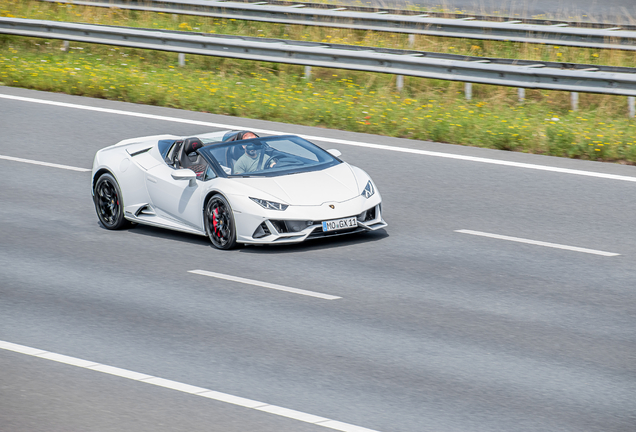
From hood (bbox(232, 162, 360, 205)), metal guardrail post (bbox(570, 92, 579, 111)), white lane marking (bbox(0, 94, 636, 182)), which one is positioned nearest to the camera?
hood (bbox(232, 162, 360, 205))

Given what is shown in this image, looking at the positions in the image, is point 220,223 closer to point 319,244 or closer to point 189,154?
point 319,244

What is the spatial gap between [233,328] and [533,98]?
11081 millimetres

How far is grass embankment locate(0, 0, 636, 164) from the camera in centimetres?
1588

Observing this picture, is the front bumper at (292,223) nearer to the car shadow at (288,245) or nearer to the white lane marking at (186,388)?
the car shadow at (288,245)

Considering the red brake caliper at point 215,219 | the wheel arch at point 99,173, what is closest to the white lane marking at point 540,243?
the red brake caliper at point 215,219

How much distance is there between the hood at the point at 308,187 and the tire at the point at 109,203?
6.20 ft

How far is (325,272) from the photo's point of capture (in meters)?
10.0

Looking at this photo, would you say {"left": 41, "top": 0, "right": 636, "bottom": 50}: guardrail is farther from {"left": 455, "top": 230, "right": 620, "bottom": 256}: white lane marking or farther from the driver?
the driver

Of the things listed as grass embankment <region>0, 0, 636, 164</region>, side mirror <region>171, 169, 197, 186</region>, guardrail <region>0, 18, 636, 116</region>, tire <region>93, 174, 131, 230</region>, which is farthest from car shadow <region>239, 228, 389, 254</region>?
guardrail <region>0, 18, 636, 116</region>

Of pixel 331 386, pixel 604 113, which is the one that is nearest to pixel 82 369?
pixel 331 386

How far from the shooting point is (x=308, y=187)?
10.8m

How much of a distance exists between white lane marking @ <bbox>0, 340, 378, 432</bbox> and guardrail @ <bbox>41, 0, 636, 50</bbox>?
1428 centimetres

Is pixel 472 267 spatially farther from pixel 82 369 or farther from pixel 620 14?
pixel 620 14

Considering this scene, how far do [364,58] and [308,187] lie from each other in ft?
27.8
